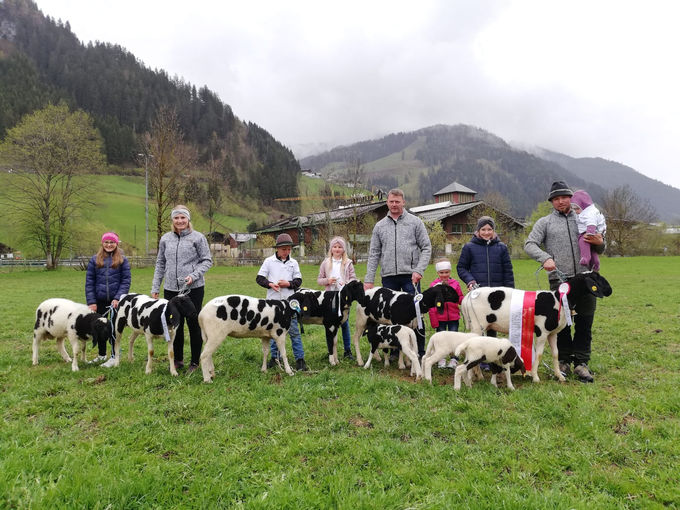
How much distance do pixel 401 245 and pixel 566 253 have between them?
8.60ft

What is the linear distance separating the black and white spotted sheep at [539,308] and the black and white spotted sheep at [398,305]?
16.3 inches

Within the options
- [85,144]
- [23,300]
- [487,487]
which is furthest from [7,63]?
[487,487]

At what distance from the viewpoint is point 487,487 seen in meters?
3.13

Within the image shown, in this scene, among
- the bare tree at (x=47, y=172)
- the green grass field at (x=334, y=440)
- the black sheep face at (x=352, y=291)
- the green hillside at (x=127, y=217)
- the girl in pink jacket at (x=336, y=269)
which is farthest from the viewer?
the green hillside at (x=127, y=217)

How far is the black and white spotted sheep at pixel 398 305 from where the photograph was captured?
613 cm

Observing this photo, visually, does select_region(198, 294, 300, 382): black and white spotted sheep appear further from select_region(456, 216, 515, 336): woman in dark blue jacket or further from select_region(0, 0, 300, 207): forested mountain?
select_region(0, 0, 300, 207): forested mountain

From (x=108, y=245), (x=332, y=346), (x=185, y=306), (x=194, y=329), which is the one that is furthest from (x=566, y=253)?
(x=108, y=245)

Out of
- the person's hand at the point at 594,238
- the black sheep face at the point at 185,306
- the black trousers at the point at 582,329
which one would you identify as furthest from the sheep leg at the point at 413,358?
the black sheep face at the point at 185,306

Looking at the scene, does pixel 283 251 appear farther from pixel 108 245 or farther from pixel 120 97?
pixel 120 97

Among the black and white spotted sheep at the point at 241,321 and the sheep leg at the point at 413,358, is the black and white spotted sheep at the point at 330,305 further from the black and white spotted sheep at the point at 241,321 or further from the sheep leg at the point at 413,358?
the sheep leg at the point at 413,358

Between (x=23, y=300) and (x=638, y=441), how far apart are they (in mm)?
19930

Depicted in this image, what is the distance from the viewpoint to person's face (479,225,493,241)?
6312mm

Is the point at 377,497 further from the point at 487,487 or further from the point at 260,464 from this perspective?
the point at 260,464

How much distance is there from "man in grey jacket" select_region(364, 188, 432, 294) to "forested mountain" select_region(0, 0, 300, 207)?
91.3 meters
